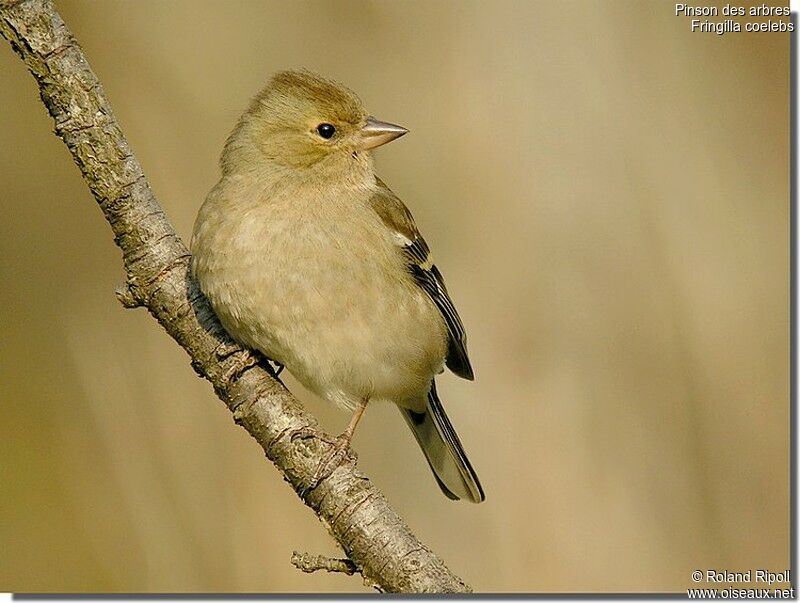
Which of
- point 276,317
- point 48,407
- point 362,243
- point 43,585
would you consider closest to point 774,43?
point 362,243

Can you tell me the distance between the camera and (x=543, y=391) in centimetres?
634

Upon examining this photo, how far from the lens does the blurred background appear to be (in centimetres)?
605

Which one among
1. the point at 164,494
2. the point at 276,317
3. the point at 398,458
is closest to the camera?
the point at 276,317

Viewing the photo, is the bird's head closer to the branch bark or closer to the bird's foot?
the branch bark

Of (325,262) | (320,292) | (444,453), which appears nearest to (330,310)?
(320,292)

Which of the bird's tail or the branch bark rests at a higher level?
the branch bark

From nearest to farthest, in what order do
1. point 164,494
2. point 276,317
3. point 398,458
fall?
point 276,317 < point 164,494 < point 398,458

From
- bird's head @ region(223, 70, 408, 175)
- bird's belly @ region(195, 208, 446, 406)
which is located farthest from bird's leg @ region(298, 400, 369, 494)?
bird's head @ region(223, 70, 408, 175)

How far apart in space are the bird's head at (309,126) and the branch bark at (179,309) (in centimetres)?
88

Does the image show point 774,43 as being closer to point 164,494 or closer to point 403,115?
point 403,115

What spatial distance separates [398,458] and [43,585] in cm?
223

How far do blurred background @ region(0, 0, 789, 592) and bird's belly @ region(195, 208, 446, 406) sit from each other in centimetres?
172

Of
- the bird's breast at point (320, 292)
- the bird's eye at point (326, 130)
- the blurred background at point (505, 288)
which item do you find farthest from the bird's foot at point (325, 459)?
the blurred background at point (505, 288)

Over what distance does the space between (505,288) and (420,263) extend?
1.72 metres
